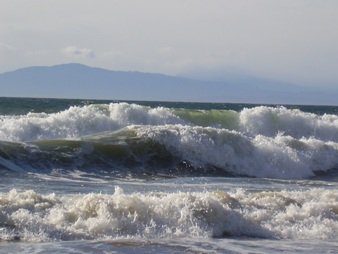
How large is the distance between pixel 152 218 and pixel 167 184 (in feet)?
27.5

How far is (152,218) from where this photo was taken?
49.9 ft

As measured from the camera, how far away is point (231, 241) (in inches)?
573

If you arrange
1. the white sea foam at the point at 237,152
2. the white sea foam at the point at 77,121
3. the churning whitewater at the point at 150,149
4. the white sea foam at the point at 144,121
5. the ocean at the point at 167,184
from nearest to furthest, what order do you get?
the ocean at the point at 167,184
the churning whitewater at the point at 150,149
the white sea foam at the point at 237,152
the white sea foam at the point at 77,121
the white sea foam at the point at 144,121

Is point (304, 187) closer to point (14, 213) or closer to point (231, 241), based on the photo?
point (231, 241)

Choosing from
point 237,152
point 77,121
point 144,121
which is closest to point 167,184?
point 237,152

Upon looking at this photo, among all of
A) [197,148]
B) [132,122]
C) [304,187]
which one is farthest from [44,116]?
[304,187]

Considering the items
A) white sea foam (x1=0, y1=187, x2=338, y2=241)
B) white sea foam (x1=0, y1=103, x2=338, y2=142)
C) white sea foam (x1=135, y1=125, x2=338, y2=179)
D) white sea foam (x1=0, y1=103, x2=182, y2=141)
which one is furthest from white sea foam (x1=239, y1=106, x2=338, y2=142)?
white sea foam (x1=0, y1=187, x2=338, y2=241)

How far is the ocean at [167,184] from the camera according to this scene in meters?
14.2

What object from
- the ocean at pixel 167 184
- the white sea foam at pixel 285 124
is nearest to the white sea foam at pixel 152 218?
the ocean at pixel 167 184

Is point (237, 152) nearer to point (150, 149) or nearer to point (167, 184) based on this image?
point (150, 149)

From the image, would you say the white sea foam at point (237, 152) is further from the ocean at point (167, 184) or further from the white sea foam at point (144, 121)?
the white sea foam at point (144, 121)

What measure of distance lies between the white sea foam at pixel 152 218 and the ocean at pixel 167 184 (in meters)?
0.02

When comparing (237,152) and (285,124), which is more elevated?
(285,124)

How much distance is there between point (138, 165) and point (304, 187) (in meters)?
5.79
